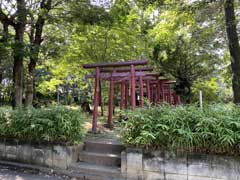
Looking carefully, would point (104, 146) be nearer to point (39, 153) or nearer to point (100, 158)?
point (100, 158)

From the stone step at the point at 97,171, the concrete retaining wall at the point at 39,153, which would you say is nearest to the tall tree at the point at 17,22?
the concrete retaining wall at the point at 39,153

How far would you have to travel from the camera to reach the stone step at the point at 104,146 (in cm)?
436

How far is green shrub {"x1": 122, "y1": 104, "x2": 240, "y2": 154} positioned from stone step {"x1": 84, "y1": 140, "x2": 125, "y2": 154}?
506 millimetres

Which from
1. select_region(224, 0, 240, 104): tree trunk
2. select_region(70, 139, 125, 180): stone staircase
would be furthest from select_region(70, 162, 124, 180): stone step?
select_region(224, 0, 240, 104): tree trunk

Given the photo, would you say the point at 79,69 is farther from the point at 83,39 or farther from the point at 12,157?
the point at 12,157

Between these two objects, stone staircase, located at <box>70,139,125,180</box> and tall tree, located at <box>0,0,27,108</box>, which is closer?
stone staircase, located at <box>70,139,125,180</box>

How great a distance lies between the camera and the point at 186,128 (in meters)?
3.52

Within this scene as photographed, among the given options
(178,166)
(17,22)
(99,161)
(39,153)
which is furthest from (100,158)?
(17,22)

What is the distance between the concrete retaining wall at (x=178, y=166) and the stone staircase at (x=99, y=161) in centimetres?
32

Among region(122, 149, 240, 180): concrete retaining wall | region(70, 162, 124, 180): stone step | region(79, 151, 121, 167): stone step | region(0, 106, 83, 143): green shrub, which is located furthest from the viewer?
region(0, 106, 83, 143): green shrub

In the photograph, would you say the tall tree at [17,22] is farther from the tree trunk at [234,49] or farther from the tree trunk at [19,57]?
the tree trunk at [234,49]

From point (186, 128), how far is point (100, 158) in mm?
1810

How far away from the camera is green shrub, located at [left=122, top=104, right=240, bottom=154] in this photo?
130 inches

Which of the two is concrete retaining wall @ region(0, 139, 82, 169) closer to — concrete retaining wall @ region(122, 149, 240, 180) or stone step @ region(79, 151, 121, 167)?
stone step @ region(79, 151, 121, 167)
